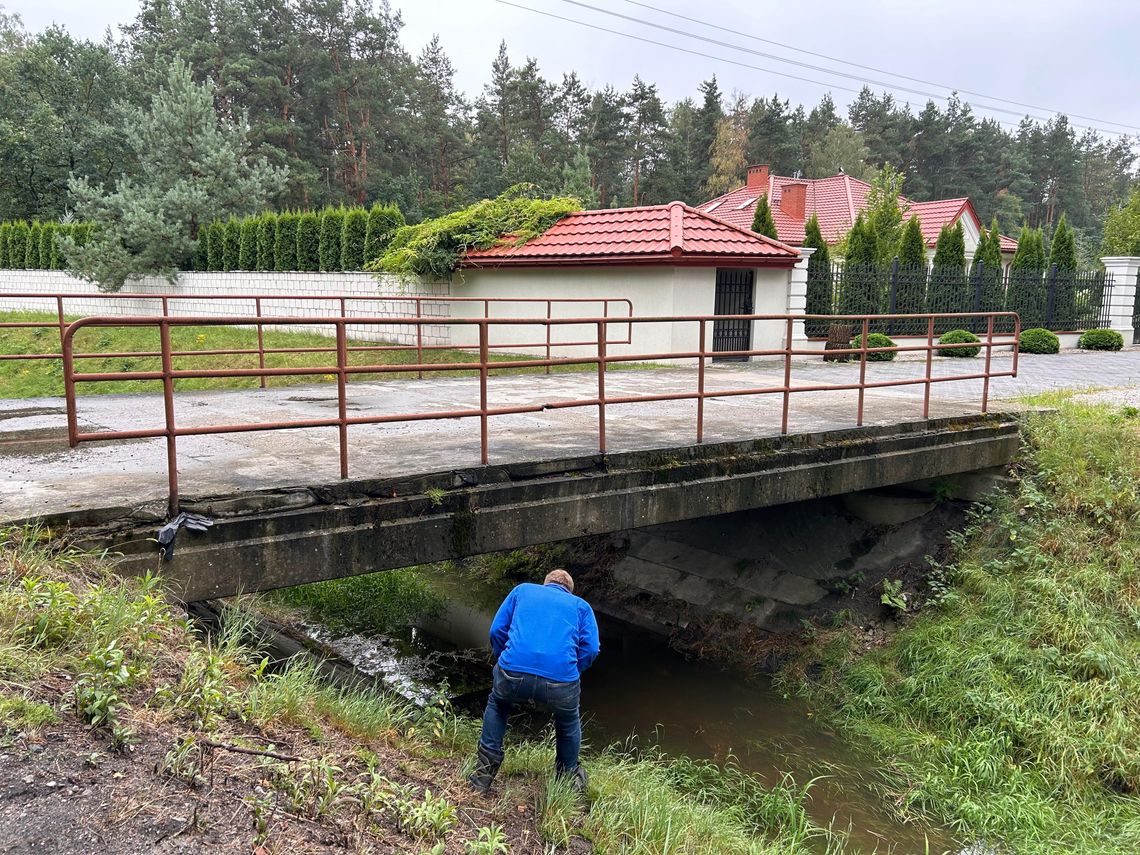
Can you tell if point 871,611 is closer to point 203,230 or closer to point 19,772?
point 19,772

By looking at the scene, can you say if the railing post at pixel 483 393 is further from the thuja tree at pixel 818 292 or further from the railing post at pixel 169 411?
the thuja tree at pixel 818 292

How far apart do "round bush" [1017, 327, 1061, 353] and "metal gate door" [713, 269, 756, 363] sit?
7.98m

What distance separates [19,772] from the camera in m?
2.94

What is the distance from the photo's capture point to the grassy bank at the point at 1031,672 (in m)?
5.87

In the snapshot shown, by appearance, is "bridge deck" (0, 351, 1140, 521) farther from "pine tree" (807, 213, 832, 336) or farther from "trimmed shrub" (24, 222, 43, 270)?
"trimmed shrub" (24, 222, 43, 270)

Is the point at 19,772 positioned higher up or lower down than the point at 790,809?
higher up

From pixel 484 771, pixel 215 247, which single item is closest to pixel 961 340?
pixel 484 771

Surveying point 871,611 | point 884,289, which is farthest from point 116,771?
point 884,289

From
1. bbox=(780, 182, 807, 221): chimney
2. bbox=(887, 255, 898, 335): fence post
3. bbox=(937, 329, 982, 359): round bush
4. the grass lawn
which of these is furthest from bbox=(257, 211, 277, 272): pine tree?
bbox=(780, 182, 807, 221): chimney

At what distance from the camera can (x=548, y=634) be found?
4375mm

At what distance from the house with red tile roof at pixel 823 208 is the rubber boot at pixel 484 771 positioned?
28218mm

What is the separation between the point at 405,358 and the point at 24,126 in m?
29.6

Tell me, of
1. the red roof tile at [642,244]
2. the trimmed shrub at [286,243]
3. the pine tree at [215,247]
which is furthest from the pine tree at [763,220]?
the pine tree at [215,247]

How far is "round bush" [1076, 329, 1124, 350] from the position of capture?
21062 mm
